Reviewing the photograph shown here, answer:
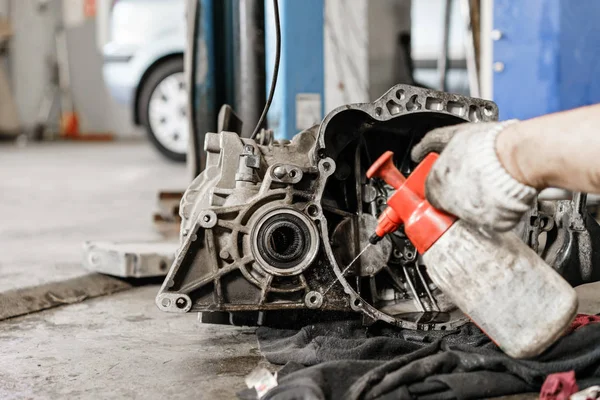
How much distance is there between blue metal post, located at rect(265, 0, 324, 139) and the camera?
329 cm

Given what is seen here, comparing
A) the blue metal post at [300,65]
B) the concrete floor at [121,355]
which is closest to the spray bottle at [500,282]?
the concrete floor at [121,355]

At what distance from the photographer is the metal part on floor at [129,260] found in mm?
2640

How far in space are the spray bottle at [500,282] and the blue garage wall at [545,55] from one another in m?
2.65

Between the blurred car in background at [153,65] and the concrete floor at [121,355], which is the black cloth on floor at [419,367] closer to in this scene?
the concrete floor at [121,355]

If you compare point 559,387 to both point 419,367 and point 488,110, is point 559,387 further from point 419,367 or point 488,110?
point 488,110

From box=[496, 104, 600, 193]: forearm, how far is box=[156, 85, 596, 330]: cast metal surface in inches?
20.5

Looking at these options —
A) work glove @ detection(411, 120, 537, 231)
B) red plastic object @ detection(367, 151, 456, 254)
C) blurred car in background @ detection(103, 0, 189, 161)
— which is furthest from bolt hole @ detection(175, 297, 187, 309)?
blurred car in background @ detection(103, 0, 189, 161)

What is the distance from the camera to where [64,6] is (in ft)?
37.6

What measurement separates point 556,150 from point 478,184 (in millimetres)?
148

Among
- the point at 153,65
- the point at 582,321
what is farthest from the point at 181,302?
the point at 153,65

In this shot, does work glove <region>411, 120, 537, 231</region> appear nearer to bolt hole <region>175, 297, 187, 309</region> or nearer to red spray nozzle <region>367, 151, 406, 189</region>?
red spray nozzle <region>367, 151, 406, 189</region>

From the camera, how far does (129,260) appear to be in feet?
8.63

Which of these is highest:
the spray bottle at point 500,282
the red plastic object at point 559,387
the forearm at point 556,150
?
the forearm at point 556,150

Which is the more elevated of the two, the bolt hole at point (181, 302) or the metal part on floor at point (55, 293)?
the bolt hole at point (181, 302)
